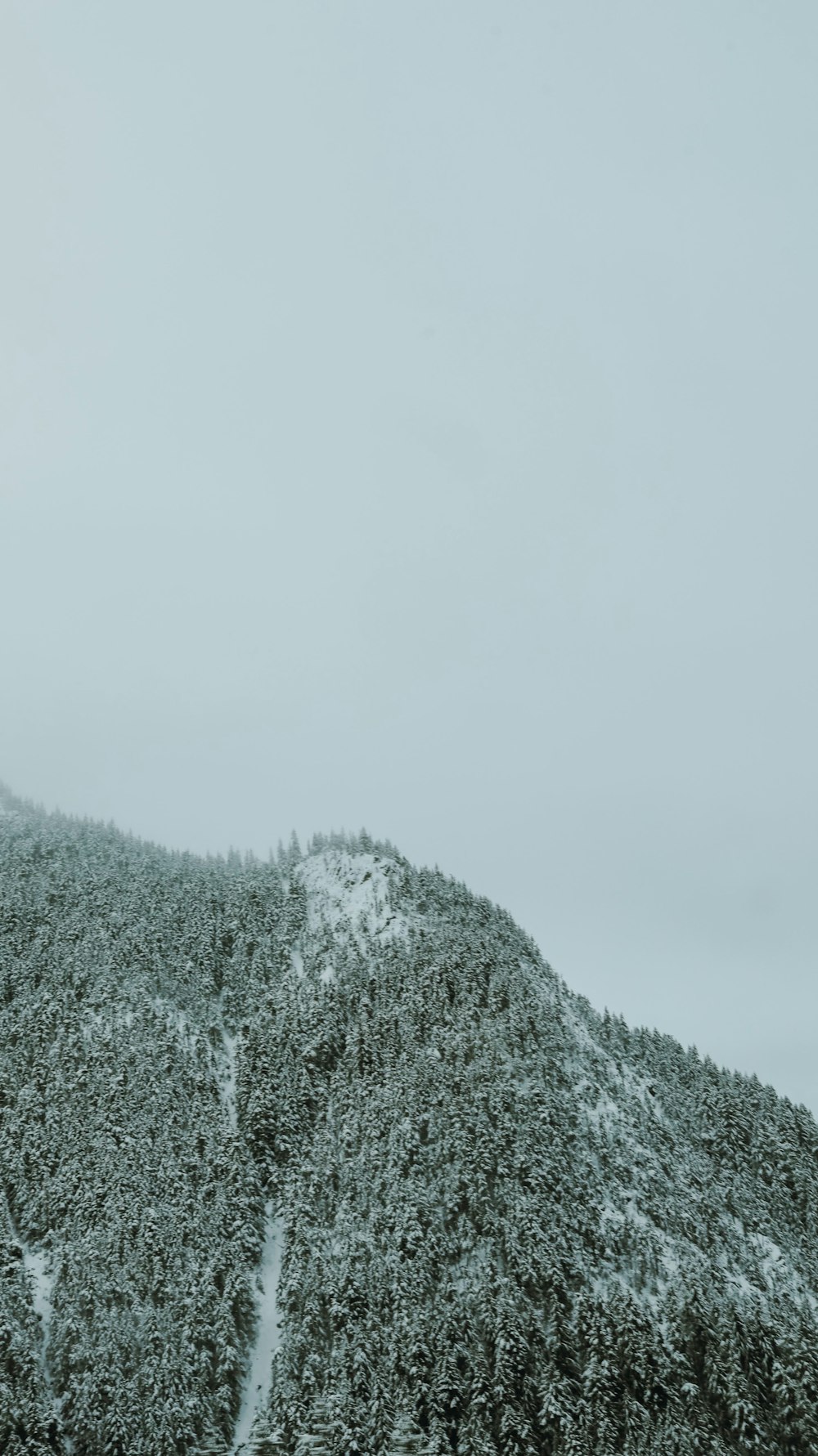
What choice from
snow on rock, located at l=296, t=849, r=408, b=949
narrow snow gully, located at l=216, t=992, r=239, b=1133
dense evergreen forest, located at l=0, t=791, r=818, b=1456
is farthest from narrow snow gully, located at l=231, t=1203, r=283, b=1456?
snow on rock, located at l=296, t=849, r=408, b=949

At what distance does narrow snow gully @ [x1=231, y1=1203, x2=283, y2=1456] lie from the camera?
74.2 metres

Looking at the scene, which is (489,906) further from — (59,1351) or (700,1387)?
(59,1351)

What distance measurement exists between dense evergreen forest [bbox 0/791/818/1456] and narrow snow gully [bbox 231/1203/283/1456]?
111 centimetres

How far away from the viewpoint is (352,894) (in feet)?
509

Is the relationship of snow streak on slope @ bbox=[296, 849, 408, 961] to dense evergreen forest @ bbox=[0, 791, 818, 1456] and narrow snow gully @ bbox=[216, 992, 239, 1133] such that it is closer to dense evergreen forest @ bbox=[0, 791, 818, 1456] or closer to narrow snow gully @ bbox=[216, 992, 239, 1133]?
dense evergreen forest @ bbox=[0, 791, 818, 1456]

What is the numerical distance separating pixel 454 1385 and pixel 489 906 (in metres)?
84.3

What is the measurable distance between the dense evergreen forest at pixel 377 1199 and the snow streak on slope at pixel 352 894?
1374mm

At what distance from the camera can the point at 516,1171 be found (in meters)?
91.4

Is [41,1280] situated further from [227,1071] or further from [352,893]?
[352,893]

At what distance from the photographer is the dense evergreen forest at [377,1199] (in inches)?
2766

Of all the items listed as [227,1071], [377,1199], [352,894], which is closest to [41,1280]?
[377,1199]

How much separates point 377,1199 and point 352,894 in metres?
67.3

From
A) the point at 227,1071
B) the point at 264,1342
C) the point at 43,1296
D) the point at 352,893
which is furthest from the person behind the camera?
the point at 352,893

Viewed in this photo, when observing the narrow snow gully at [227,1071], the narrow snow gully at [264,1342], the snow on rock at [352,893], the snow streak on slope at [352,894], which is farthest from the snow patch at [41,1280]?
the snow streak on slope at [352,894]
